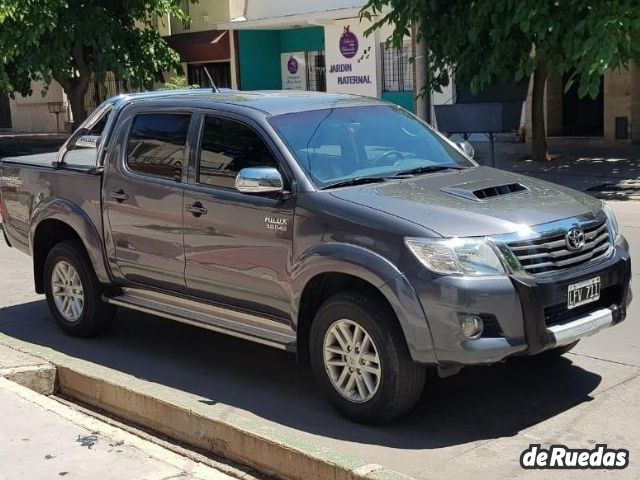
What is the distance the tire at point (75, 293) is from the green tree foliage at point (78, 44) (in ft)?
40.4

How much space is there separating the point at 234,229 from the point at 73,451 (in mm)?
1707

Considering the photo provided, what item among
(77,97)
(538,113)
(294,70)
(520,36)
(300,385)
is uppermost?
(294,70)

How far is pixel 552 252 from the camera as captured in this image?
4.85 m

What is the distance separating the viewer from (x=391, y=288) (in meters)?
4.75

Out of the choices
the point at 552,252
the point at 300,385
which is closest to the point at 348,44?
the point at 300,385

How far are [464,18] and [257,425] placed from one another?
11964mm

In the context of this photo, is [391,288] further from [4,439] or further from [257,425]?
[4,439]

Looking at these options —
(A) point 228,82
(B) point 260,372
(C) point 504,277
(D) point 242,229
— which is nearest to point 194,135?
(D) point 242,229

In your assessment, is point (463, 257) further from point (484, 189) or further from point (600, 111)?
point (600, 111)

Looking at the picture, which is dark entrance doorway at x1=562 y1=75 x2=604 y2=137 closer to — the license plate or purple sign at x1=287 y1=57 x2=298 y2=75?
purple sign at x1=287 y1=57 x2=298 y2=75

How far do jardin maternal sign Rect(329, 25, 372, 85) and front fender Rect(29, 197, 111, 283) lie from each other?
57.6 feet

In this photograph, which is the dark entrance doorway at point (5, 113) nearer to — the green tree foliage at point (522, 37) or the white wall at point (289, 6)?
the white wall at point (289, 6)

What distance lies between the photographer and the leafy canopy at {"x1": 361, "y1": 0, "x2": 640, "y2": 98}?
13102 millimetres

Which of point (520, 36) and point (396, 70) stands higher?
point (520, 36)
